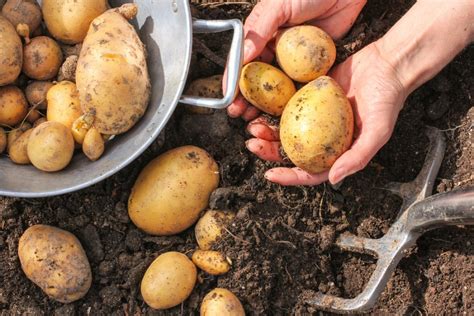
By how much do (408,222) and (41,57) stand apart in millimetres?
1368

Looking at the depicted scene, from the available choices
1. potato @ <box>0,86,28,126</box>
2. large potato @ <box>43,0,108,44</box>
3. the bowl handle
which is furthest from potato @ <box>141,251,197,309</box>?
large potato @ <box>43,0,108,44</box>

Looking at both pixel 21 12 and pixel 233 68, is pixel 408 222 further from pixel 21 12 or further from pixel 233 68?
pixel 21 12

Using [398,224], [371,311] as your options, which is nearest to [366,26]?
[398,224]

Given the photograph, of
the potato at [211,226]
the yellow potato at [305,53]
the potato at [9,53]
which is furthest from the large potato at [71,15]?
the potato at [211,226]

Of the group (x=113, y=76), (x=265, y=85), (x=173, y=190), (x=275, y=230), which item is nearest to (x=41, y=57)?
(x=113, y=76)

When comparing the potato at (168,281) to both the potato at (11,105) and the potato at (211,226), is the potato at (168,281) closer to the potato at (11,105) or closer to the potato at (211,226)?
the potato at (211,226)

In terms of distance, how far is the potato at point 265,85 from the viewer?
1.93m

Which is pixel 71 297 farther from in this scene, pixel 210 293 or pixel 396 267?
pixel 396 267

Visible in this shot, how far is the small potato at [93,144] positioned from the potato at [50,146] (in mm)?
49

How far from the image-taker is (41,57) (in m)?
1.92

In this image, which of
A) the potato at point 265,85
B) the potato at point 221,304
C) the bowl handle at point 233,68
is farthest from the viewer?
the potato at point 265,85

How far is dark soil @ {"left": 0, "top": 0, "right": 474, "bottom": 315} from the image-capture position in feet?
6.35

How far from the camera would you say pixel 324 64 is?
1928 millimetres

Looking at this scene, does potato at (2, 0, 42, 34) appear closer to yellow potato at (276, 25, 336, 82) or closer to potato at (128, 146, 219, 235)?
potato at (128, 146, 219, 235)
